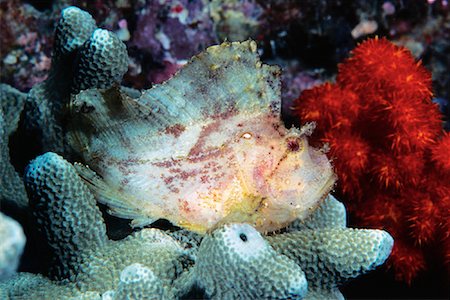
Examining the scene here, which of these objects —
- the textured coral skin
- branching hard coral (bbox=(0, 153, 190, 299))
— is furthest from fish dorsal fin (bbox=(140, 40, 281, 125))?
the textured coral skin

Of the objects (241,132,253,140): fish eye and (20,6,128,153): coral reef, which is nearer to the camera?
(241,132,253,140): fish eye

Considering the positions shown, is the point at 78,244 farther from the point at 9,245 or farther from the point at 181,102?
the point at 181,102

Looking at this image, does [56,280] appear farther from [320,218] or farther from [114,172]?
[320,218]

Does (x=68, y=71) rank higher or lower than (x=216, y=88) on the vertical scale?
higher

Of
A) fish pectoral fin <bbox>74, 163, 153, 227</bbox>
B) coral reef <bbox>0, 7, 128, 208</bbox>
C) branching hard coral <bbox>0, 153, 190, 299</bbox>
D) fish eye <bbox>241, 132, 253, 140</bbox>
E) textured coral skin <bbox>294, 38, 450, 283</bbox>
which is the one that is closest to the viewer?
branching hard coral <bbox>0, 153, 190, 299</bbox>

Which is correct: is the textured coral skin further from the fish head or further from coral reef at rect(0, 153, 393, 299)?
coral reef at rect(0, 153, 393, 299)

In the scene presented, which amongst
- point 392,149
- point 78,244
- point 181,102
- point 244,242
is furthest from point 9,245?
point 392,149
